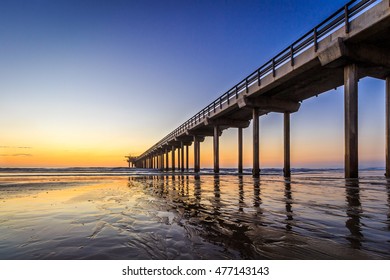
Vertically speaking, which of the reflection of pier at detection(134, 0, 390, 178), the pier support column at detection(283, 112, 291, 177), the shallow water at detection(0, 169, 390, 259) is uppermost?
the reflection of pier at detection(134, 0, 390, 178)

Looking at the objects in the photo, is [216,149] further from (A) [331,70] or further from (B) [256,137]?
(A) [331,70]

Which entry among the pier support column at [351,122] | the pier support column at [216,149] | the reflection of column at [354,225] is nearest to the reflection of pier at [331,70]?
the pier support column at [351,122]

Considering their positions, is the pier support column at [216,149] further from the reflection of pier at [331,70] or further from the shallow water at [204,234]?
the shallow water at [204,234]

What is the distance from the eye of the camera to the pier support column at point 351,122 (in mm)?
10781

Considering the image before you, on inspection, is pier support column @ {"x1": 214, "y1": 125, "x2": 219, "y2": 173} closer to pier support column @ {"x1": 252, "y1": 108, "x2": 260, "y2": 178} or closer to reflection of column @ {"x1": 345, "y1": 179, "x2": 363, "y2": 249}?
pier support column @ {"x1": 252, "y1": 108, "x2": 260, "y2": 178}

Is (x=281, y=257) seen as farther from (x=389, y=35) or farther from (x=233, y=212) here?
(x=389, y=35)

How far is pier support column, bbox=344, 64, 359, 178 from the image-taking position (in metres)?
10.8

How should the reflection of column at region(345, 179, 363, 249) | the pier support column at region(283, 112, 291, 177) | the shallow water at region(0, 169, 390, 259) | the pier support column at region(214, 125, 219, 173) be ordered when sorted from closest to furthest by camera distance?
the shallow water at region(0, 169, 390, 259), the reflection of column at region(345, 179, 363, 249), the pier support column at region(283, 112, 291, 177), the pier support column at region(214, 125, 219, 173)

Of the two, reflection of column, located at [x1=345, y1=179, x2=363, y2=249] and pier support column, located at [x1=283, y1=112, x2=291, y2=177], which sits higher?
pier support column, located at [x1=283, y1=112, x2=291, y2=177]

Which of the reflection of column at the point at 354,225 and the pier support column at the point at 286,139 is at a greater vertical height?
the pier support column at the point at 286,139

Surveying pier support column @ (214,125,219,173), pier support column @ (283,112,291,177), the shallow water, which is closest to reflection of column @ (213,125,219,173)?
pier support column @ (214,125,219,173)

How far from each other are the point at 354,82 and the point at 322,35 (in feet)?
9.27
